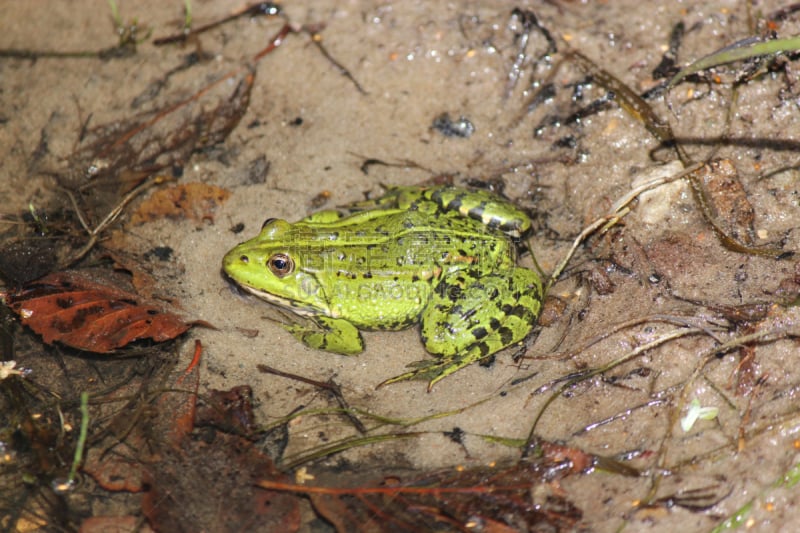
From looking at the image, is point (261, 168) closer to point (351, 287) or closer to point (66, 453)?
point (351, 287)

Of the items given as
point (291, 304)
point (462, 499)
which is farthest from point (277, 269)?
point (462, 499)

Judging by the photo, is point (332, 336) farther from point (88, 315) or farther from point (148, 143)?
point (148, 143)

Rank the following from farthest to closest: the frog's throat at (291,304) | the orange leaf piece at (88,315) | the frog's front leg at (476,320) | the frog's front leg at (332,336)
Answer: the frog's throat at (291,304), the frog's front leg at (332,336), the frog's front leg at (476,320), the orange leaf piece at (88,315)

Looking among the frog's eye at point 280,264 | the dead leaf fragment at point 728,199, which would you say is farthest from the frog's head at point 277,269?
the dead leaf fragment at point 728,199

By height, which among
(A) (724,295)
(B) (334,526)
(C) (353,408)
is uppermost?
(A) (724,295)

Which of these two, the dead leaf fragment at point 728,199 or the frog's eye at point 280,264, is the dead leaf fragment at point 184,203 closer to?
the frog's eye at point 280,264

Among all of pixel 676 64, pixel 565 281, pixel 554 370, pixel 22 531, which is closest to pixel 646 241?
pixel 565 281

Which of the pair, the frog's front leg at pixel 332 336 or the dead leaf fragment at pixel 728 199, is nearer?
the dead leaf fragment at pixel 728 199

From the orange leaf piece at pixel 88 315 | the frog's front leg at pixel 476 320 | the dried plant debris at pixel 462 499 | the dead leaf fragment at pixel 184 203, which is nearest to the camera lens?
the dried plant debris at pixel 462 499
